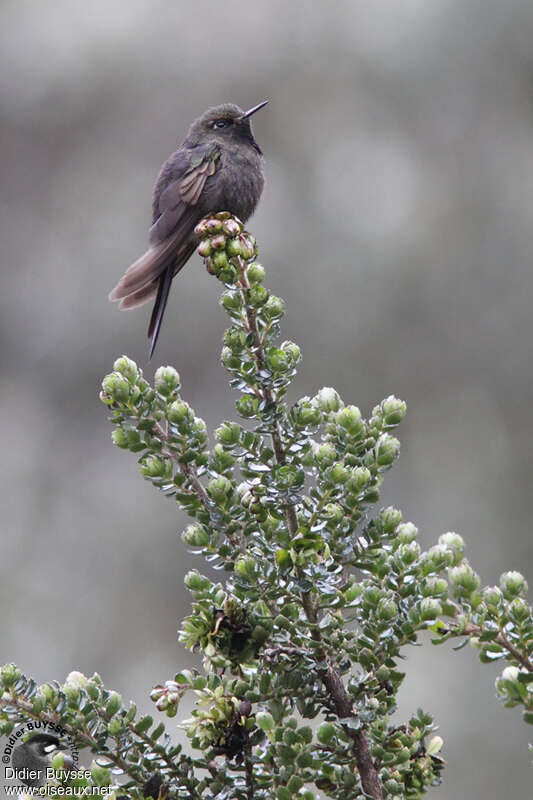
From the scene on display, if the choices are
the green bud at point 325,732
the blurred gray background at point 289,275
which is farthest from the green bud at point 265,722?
the blurred gray background at point 289,275

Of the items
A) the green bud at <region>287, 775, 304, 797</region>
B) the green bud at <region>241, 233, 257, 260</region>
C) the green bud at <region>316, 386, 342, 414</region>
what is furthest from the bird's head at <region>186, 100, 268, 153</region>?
the green bud at <region>287, 775, 304, 797</region>

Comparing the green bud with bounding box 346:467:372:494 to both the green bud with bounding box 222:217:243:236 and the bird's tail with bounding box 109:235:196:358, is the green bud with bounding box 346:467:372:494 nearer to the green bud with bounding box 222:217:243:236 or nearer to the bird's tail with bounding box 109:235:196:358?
the green bud with bounding box 222:217:243:236

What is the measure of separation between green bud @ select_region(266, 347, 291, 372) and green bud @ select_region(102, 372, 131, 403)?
0.20 m

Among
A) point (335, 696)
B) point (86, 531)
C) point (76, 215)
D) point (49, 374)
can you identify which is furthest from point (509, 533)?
point (335, 696)

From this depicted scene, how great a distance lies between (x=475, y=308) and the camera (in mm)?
5535

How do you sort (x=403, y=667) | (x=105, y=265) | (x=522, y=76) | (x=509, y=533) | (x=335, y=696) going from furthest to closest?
(x=522, y=76)
(x=105, y=265)
(x=509, y=533)
(x=403, y=667)
(x=335, y=696)

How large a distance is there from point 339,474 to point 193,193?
5.91 ft

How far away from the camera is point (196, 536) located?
1144mm

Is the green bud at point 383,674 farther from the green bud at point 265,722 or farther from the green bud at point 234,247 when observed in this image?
the green bud at point 234,247

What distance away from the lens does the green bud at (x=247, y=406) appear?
1.11m

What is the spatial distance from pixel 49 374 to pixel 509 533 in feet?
10.3

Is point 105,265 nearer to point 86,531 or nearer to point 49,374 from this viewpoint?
point 49,374

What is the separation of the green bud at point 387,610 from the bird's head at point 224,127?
229 centimetres

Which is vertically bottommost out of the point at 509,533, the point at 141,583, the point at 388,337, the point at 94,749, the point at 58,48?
the point at 94,749
